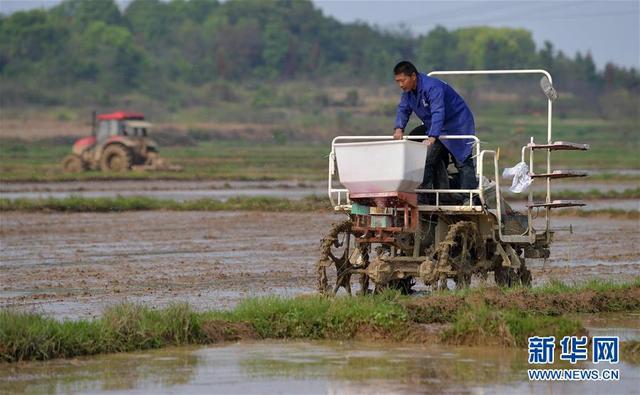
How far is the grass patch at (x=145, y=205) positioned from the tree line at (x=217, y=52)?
4729 centimetres

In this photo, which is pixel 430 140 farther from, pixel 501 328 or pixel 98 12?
pixel 98 12

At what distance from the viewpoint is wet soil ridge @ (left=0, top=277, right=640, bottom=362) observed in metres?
10.4

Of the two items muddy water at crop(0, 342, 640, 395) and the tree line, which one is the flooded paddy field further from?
the tree line

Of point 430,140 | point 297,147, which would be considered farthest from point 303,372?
point 297,147

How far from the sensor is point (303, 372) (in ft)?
32.4

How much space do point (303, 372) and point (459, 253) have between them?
146 inches

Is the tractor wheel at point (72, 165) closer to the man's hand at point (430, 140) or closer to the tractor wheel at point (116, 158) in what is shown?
the tractor wheel at point (116, 158)

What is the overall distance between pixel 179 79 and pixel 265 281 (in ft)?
250

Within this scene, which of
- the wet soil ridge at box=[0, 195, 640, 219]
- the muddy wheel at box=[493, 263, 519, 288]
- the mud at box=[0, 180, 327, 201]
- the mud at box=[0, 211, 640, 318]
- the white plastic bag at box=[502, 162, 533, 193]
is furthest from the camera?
the mud at box=[0, 180, 327, 201]

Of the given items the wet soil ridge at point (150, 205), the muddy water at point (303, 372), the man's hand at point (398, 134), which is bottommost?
the wet soil ridge at point (150, 205)

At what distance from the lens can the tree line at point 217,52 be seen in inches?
3297

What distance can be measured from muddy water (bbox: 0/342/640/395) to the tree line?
67701 mm

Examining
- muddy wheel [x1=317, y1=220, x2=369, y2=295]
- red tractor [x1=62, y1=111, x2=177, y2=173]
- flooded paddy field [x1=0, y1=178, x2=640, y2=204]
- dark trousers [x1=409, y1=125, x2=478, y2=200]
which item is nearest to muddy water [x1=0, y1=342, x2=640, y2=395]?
muddy wheel [x1=317, y1=220, x2=369, y2=295]

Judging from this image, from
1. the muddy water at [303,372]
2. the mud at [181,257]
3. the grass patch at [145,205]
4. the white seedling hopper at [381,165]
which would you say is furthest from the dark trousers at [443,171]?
the grass patch at [145,205]
